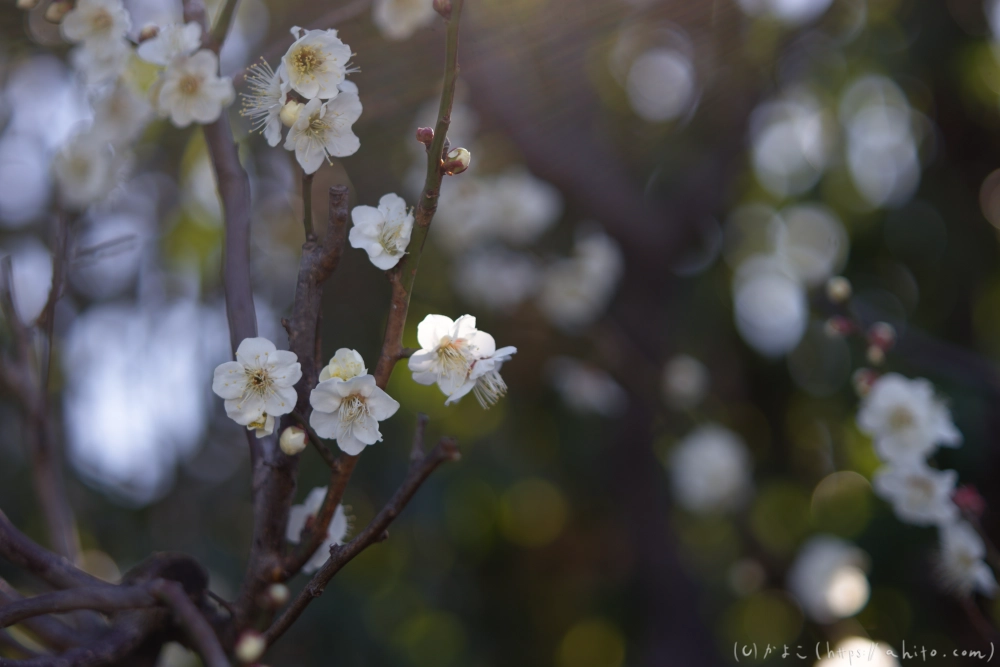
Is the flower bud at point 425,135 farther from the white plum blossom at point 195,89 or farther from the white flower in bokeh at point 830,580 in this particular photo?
the white flower in bokeh at point 830,580

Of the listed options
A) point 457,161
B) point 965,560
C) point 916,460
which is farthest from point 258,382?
point 965,560

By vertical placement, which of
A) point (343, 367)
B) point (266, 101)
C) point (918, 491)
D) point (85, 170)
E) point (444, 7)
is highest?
point (444, 7)

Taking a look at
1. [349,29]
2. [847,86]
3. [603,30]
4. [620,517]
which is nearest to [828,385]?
[620,517]

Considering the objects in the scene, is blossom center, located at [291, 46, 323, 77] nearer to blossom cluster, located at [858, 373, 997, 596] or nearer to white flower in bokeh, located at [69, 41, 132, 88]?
white flower in bokeh, located at [69, 41, 132, 88]

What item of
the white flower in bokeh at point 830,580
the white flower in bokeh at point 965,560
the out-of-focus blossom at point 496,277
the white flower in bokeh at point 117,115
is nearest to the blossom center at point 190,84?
the white flower in bokeh at point 117,115

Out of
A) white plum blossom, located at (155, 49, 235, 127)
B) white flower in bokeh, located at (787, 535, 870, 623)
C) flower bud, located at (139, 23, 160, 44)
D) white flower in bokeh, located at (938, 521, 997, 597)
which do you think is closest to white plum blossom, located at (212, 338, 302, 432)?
white plum blossom, located at (155, 49, 235, 127)

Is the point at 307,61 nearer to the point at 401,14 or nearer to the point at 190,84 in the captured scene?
the point at 190,84
